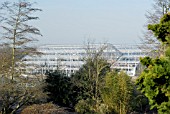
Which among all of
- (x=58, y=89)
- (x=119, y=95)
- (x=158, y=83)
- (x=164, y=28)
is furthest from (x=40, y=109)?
(x=158, y=83)

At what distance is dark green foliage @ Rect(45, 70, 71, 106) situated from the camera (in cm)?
1936

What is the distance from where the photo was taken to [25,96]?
14.5 metres

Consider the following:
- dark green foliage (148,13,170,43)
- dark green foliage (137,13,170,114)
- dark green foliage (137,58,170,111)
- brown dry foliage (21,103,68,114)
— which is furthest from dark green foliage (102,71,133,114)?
dark green foliage (137,58,170,111)

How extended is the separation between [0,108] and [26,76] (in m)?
1.97

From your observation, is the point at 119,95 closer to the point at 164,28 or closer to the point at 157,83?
the point at 164,28

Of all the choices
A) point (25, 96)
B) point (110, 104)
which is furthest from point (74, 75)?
point (25, 96)

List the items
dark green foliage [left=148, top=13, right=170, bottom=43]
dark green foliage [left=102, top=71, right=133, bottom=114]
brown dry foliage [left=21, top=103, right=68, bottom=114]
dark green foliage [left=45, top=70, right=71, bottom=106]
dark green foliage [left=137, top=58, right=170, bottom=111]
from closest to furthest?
dark green foliage [left=137, top=58, right=170, bottom=111] < dark green foliage [left=148, top=13, right=170, bottom=43] < brown dry foliage [left=21, top=103, right=68, bottom=114] < dark green foliage [left=102, top=71, right=133, bottom=114] < dark green foliage [left=45, top=70, right=71, bottom=106]

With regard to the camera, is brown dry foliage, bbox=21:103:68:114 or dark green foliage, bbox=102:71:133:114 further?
dark green foliage, bbox=102:71:133:114

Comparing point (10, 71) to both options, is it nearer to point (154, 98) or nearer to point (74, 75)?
point (74, 75)

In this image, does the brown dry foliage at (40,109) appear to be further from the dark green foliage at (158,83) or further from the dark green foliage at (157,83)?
the dark green foliage at (158,83)

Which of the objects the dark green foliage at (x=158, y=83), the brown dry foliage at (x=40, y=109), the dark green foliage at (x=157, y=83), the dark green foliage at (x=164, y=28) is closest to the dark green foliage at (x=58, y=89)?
the brown dry foliage at (x=40, y=109)

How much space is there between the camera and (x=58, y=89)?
19469 millimetres

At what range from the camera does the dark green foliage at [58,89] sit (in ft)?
63.5

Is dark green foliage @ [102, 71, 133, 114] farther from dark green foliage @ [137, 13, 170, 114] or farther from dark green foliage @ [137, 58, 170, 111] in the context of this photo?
dark green foliage @ [137, 58, 170, 111]
